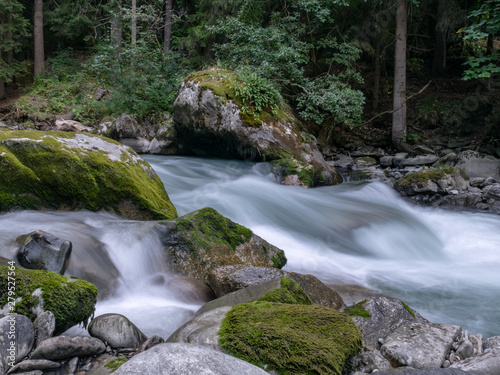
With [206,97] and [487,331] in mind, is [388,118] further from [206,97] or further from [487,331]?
[487,331]

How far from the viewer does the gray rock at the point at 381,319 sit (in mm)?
3666

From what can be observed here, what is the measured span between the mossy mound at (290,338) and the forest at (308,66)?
8355 mm

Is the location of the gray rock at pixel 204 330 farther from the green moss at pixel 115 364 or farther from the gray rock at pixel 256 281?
the gray rock at pixel 256 281

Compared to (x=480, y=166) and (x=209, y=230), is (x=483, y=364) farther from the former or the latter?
(x=480, y=166)

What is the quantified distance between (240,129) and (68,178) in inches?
230

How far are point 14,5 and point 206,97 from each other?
41.9 feet

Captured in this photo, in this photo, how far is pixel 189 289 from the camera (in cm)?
441

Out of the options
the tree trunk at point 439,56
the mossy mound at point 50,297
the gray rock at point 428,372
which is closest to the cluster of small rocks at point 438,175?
the gray rock at point 428,372

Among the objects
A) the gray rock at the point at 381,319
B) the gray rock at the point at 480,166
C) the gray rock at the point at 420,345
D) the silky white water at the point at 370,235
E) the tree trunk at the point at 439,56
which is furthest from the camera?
the tree trunk at the point at 439,56

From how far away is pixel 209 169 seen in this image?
34.5 feet

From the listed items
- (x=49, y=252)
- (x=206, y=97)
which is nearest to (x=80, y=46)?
(x=206, y=97)

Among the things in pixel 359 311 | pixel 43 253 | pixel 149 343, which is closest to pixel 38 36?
pixel 43 253

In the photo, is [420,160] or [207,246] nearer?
[207,246]

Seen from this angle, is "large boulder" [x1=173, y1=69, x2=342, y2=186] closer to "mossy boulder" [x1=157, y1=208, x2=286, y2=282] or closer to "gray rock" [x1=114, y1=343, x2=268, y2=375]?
"mossy boulder" [x1=157, y1=208, x2=286, y2=282]
